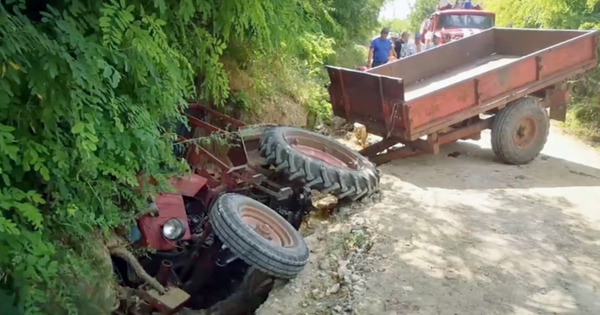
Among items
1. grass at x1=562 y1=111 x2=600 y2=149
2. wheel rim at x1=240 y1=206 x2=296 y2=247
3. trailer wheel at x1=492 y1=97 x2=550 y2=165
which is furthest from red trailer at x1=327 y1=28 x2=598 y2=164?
wheel rim at x1=240 y1=206 x2=296 y2=247

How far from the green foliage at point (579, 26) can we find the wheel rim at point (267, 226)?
7105mm

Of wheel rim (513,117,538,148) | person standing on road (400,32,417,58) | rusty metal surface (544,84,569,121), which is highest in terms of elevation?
rusty metal surface (544,84,569,121)

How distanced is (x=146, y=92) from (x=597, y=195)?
17.0 ft

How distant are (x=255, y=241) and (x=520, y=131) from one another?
4791 mm

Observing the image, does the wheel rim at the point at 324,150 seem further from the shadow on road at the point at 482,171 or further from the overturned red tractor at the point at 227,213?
the shadow on road at the point at 482,171

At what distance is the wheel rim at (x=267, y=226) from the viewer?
17.4 feet

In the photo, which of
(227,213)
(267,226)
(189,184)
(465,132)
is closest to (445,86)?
(465,132)

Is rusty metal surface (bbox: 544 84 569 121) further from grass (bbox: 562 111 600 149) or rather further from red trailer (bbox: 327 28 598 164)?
grass (bbox: 562 111 600 149)

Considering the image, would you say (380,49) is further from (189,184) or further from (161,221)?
(161,221)

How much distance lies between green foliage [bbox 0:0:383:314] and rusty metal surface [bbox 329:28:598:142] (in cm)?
262

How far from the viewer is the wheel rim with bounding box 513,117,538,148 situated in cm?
818

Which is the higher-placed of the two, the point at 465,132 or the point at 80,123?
the point at 80,123

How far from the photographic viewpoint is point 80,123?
3463 mm

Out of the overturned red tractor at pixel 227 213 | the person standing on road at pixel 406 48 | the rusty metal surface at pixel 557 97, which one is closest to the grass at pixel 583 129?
the rusty metal surface at pixel 557 97
